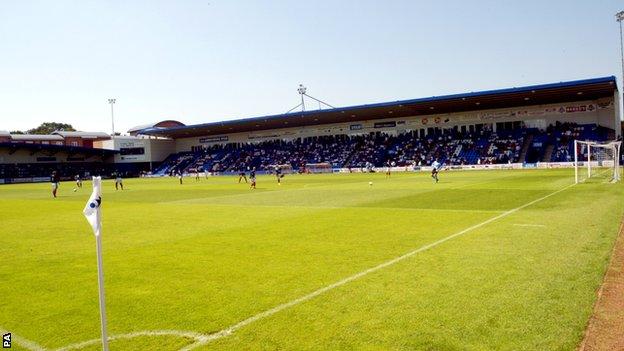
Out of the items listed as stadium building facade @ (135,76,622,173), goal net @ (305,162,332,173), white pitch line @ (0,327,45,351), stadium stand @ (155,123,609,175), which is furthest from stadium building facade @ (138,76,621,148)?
white pitch line @ (0,327,45,351)

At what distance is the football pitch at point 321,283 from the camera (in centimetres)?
590

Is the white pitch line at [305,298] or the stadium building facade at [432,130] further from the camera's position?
the stadium building facade at [432,130]

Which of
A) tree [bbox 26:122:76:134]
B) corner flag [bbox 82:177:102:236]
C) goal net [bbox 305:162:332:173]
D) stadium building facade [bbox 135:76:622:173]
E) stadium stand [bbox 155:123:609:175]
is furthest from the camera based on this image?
tree [bbox 26:122:76:134]

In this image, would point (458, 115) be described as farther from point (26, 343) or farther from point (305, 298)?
point (26, 343)

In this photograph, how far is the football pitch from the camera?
5.90 metres

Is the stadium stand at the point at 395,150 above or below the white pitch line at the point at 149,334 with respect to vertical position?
above

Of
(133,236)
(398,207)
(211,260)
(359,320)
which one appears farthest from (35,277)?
(398,207)

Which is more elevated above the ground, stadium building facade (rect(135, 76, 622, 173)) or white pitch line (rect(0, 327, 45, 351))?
stadium building facade (rect(135, 76, 622, 173))

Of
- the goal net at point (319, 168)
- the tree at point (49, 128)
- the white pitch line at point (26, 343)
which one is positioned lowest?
the white pitch line at point (26, 343)

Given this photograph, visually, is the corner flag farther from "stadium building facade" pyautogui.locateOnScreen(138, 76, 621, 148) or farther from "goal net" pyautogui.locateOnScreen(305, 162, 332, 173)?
"goal net" pyautogui.locateOnScreen(305, 162, 332, 173)

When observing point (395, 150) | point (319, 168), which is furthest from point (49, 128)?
point (395, 150)

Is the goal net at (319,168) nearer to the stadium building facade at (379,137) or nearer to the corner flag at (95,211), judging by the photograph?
the stadium building facade at (379,137)

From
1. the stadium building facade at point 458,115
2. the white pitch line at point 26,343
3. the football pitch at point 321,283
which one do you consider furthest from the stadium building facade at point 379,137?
the white pitch line at point 26,343

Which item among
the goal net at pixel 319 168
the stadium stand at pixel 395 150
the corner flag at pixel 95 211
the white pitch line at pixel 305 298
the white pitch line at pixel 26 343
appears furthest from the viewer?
the goal net at pixel 319 168
